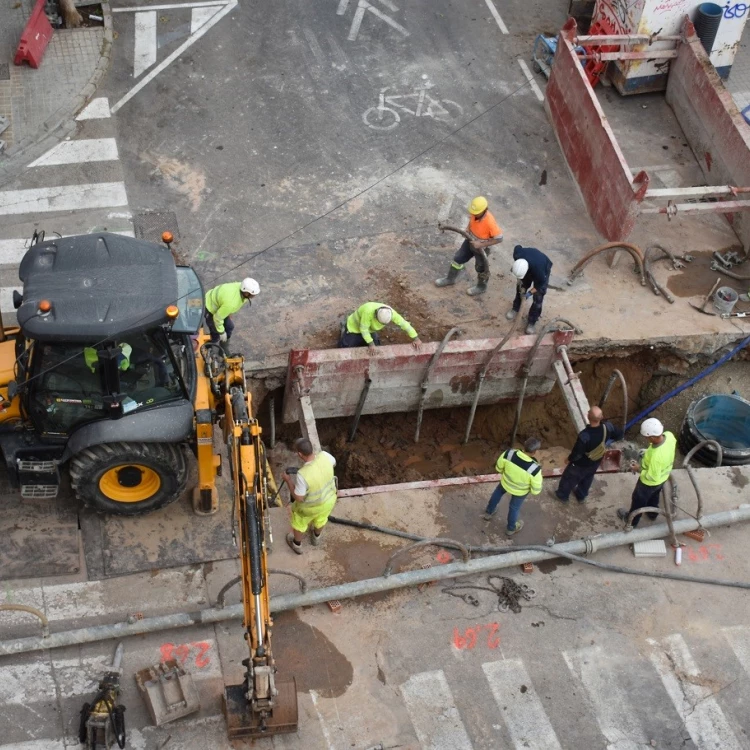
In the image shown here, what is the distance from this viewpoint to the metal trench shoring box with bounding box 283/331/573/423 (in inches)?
512

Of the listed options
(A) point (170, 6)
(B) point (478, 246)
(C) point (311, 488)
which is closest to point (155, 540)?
(C) point (311, 488)

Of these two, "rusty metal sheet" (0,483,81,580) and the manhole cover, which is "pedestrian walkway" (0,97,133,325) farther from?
"rusty metal sheet" (0,483,81,580)

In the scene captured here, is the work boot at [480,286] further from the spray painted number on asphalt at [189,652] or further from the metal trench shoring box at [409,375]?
the spray painted number on asphalt at [189,652]

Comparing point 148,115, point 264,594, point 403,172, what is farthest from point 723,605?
point 148,115

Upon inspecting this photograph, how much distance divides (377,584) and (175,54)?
11.1m

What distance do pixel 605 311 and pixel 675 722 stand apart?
6096mm

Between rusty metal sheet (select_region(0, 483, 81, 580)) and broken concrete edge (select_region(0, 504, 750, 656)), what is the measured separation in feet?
2.93

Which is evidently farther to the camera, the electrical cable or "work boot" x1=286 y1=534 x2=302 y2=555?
the electrical cable

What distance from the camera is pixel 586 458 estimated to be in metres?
11.6

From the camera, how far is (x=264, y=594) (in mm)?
9016

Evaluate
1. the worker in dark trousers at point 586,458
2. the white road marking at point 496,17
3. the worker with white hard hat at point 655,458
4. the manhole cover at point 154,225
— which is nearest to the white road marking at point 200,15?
the manhole cover at point 154,225

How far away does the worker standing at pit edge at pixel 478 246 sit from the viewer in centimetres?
1364

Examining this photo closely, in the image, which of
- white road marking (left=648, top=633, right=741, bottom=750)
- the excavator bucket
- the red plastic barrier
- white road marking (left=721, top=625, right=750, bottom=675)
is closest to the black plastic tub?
white road marking (left=721, top=625, right=750, bottom=675)

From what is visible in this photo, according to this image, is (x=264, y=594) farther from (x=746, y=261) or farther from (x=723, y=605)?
(x=746, y=261)
